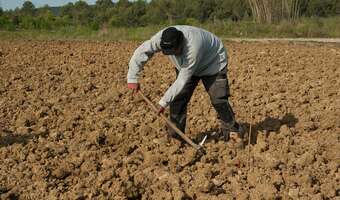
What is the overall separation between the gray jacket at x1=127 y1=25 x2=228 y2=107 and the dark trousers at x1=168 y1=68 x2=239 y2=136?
9cm

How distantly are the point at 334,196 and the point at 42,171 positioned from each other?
2288 mm

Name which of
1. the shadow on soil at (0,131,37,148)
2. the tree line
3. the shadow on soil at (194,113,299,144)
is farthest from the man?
the tree line

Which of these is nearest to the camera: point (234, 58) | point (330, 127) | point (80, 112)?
point (330, 127)

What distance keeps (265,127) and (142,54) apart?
179cm

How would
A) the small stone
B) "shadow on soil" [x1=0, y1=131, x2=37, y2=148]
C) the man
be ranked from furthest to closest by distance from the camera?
1. "shadow on soil" [x1=0, y1=131, x2=37, y2=148]
2. the man
3. the small stone

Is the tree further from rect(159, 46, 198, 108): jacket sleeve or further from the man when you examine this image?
rect(159, 46, 198, 108): jacket sleeve

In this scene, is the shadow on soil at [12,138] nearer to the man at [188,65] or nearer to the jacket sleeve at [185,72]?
the man at [188,65]

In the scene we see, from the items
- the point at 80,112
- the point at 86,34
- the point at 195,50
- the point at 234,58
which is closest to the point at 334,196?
the point at 195,50

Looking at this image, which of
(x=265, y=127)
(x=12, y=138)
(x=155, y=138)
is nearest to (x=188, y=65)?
(x=155, y=138)

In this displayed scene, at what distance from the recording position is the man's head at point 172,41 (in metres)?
4.26

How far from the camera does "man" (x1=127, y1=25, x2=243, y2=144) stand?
443cm

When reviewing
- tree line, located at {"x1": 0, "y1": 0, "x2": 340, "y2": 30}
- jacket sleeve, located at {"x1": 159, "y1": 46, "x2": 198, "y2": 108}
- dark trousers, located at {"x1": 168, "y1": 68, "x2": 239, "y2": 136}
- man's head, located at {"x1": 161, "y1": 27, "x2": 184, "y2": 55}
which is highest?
man's head, located at {"x1": 161, "y1": 27, "x2": 184, "y2": 55}

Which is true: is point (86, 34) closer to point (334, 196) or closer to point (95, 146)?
point (95, 146)

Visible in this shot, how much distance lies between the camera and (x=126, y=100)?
708cm
